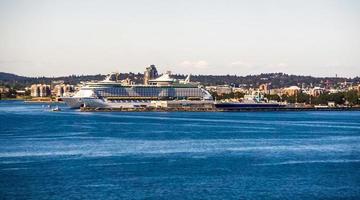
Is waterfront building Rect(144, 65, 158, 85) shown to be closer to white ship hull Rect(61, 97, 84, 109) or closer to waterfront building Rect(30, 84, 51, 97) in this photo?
white ship hull Rect(61, 97, 84, 109)

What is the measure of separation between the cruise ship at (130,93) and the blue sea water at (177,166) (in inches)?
1356

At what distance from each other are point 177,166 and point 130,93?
52.7 metres

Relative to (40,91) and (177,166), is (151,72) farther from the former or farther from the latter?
(177,166)

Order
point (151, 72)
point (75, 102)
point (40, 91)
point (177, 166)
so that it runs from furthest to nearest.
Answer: point (40, 91) → point (151, 72) → point (75, 102) → point (177, 166)

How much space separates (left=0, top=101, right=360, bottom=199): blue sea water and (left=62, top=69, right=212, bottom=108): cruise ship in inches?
1356

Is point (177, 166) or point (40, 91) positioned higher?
point (40, 91)

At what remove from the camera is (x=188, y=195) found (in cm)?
1784

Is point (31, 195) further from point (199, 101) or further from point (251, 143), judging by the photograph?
point (199, 101)

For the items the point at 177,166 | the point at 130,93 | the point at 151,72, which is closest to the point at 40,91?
the point at 151,72

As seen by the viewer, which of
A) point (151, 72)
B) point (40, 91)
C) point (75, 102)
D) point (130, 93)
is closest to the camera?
point (75, 102)

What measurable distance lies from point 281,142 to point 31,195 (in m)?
16.2

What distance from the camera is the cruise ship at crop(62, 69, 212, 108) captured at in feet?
231

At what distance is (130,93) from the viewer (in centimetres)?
7512

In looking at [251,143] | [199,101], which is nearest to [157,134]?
[251,143]
